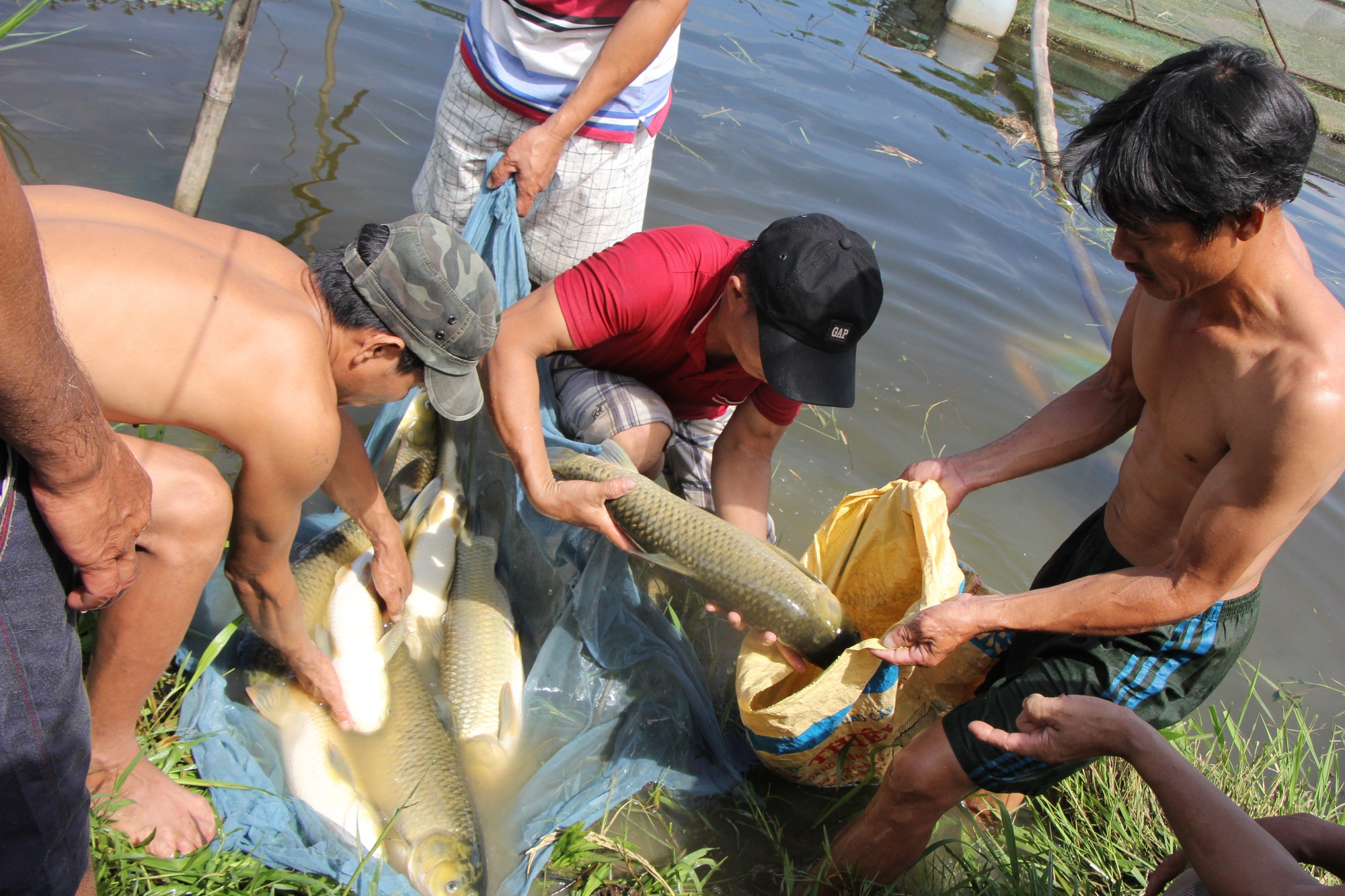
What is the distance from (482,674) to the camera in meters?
2.99

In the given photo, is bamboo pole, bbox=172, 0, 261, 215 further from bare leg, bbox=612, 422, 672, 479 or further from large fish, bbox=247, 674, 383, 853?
large fish, bbox=247, 674, 383, 853

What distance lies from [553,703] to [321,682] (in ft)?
2.40

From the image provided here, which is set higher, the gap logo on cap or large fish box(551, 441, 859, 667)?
the gap logo on cap

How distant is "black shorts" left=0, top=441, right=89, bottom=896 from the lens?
5.13ft

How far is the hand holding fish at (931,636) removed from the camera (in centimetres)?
254

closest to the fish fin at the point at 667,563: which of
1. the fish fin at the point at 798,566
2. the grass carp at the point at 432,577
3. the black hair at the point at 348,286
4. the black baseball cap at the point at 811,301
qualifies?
the fish fin at the point at 798,566

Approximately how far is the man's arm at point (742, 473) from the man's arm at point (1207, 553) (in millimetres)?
1066

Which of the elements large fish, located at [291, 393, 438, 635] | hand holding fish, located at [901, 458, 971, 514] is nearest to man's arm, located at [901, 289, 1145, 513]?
hand holding fish, located at [901, 458, 971, 514]

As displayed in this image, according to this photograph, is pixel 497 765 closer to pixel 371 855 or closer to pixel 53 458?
pixel 371 855

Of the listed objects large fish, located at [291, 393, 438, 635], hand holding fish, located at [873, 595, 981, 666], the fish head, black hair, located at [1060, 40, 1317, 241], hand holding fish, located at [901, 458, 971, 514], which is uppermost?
black hair, located at [1060, 40, 1317, 241]

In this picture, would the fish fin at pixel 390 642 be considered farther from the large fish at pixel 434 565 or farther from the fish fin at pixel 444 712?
the fish fin at pixel 444 712

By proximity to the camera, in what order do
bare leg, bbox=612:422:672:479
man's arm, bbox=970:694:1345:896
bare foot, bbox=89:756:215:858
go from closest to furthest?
man's arm, bbox=970:694:1345:896 → bare foot, bbox=89:756:215:858 → bare leg, bbox=612:422:672:479

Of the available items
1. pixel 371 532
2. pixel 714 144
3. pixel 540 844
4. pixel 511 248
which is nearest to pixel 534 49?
pixel 511 248

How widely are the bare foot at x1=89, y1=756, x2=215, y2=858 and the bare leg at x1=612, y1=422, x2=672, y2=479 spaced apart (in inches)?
66.9
